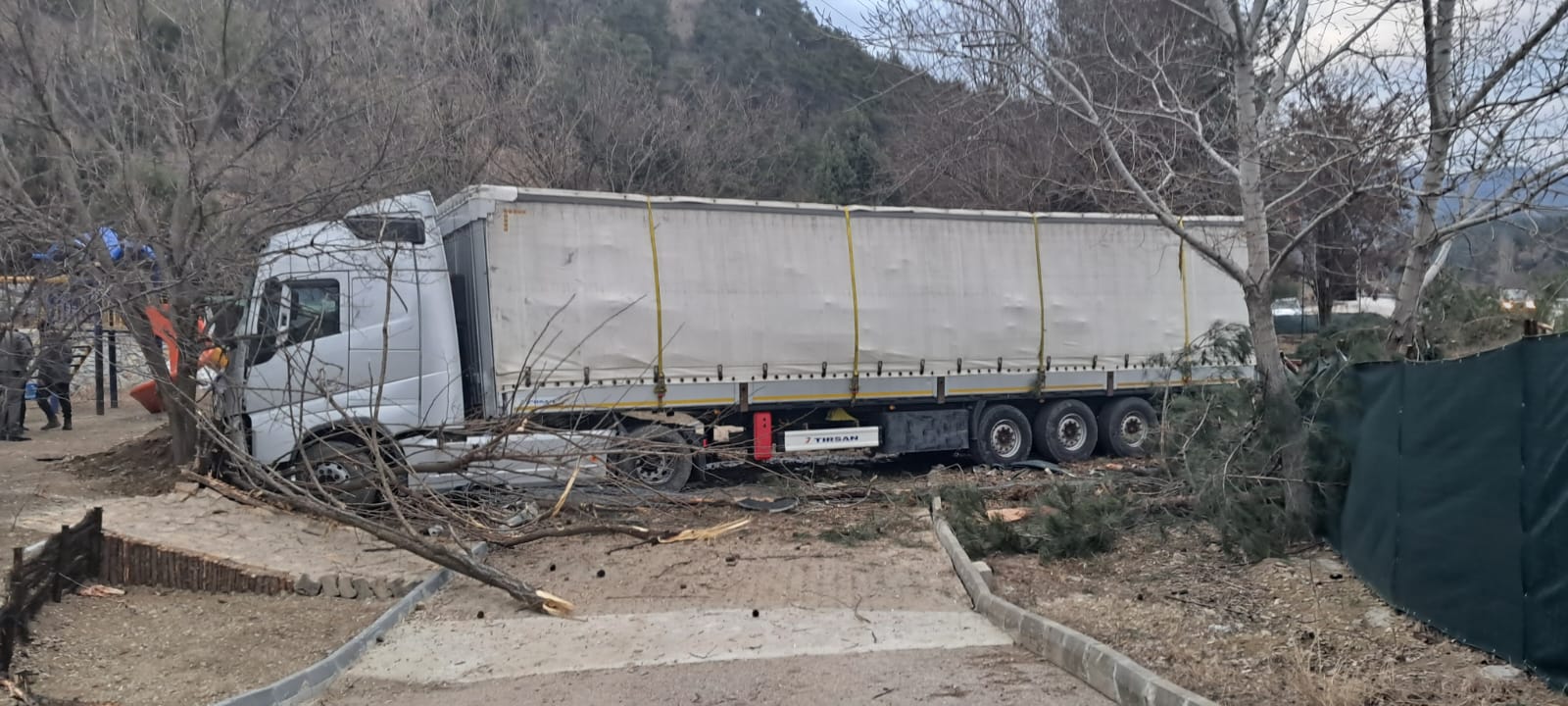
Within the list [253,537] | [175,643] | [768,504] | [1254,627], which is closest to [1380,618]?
[1254,627]

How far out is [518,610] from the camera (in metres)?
7.47

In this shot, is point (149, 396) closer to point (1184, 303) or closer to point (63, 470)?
point (63, 470)

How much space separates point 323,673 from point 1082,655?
13.3ft

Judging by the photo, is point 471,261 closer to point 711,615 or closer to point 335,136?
point 335,136

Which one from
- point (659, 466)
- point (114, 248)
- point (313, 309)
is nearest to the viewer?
point (114, 248)

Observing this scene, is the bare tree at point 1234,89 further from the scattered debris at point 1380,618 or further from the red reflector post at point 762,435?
the red reflector post at point 762,435

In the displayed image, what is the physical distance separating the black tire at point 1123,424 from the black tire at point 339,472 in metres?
9.56

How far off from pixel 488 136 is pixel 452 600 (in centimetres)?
1458

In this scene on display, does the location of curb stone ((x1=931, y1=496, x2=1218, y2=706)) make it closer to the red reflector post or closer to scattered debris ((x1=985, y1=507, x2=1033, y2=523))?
scattered debris ((x1=985, y1=507, x2=1033, y2=523))

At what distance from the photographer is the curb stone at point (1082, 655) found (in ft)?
17.1

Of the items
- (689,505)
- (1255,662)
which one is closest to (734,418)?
(689,505)

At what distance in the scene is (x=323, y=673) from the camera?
19.9ft

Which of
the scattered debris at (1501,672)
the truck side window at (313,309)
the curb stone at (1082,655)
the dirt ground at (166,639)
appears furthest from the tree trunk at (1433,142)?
the truck side window at (313,309)

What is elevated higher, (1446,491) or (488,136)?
(488,136)
